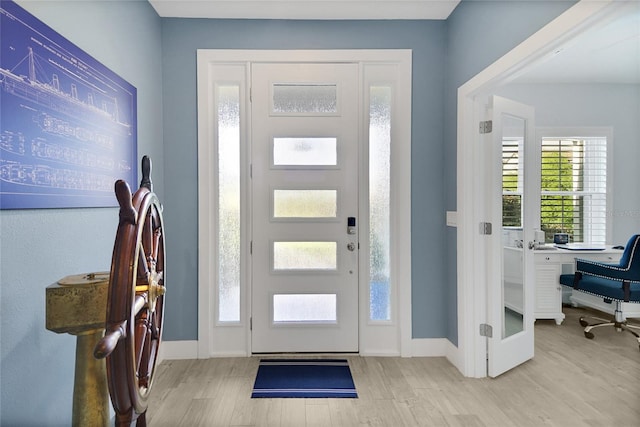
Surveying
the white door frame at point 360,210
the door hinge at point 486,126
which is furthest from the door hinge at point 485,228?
the door hinge at point 486,126

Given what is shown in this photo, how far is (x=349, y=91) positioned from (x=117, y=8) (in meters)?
1.68

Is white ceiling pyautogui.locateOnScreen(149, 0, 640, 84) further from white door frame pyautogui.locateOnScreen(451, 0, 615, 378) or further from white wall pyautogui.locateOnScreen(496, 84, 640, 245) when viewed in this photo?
white wall pyautogui.locateOnScreen(496, 84, 640, 245)

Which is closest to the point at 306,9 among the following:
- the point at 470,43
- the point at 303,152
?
the point at 303,152

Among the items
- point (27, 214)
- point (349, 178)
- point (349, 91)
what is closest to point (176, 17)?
point (349, 91)

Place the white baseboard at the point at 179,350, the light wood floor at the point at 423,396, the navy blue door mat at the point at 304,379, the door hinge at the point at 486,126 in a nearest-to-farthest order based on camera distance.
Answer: the light wood floor at the point at 423,396 < the navy blue door mat at the point at 304,379 < the door hinge at the point at 486,126 < the white baseboard at the point at 179,350

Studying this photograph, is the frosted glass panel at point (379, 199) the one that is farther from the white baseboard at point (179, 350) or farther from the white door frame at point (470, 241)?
the white baseboard at point (179, 350)

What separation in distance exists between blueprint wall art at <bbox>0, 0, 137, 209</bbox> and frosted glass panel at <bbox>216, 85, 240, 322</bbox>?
0.91 metres

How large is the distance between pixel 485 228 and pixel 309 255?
1.36 metres

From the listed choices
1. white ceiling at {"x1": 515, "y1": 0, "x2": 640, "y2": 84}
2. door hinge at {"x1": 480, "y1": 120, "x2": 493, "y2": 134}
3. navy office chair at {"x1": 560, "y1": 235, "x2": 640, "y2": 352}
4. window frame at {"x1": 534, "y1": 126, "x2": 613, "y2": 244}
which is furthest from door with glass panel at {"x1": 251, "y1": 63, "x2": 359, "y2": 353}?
window frame at {"x1": 534, "y1": 126, "x2": 613, "y2": 244}

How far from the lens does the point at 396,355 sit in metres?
2.94

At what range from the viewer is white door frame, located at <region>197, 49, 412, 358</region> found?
288 centimetres

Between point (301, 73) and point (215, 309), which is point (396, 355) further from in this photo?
point (301, 73)

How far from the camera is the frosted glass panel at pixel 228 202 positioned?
9.65 feet

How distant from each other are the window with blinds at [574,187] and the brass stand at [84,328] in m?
4.69
